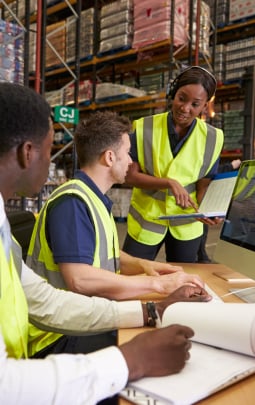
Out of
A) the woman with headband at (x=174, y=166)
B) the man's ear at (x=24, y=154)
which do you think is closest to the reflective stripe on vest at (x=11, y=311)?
the man's ear at (x=24, y=154)

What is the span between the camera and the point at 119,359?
2.51 ft

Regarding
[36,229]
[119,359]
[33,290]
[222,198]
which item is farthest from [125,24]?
[119,359]

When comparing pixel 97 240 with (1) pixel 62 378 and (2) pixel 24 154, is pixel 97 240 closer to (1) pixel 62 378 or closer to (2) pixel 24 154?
(2) pixel 24 154

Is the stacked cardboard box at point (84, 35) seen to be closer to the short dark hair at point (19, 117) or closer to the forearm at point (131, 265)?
the forearm at point (131, 265)

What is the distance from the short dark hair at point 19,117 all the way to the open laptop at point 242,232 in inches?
31.4

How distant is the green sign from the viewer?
3968 mm

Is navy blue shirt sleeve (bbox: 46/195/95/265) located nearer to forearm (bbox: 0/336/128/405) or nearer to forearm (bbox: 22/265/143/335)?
forearm (bbox: 22/265/143/335)

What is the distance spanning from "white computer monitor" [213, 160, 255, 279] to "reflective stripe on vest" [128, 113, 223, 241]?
19.4 inches

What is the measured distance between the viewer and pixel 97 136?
62.0 inches

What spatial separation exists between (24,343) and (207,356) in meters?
0.40

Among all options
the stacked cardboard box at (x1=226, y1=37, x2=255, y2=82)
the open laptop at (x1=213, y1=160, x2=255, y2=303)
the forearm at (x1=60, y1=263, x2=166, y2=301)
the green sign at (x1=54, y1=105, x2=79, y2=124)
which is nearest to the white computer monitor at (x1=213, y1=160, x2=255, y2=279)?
the open laptop at (x1=213, y1=160, x2=255, y2=303)

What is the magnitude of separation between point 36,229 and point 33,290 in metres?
0.35

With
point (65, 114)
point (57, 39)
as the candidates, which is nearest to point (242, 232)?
point (65, 114)

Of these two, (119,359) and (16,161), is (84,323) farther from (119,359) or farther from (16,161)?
(16,161)
